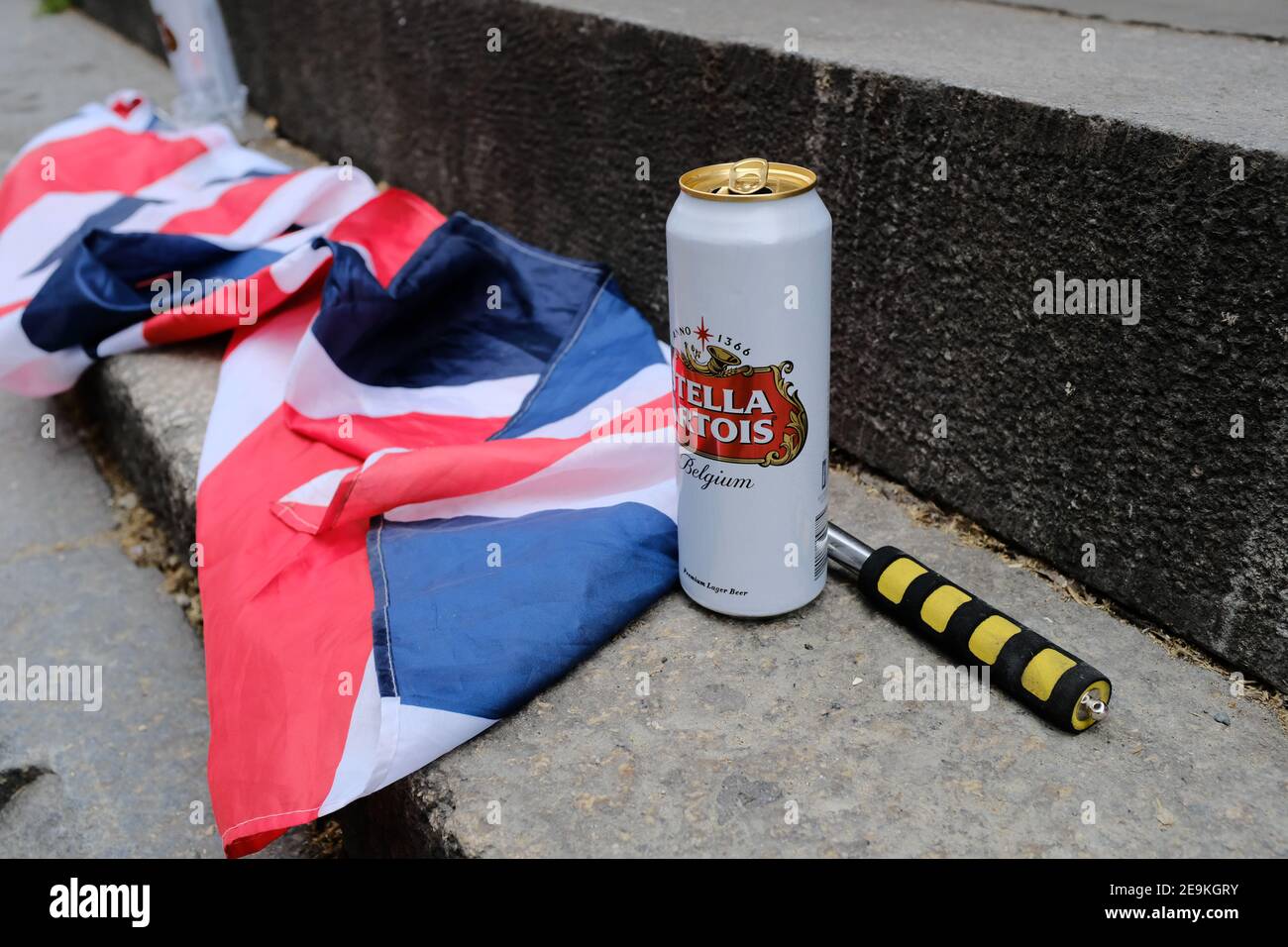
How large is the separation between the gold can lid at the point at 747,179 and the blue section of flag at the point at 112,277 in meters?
1.20

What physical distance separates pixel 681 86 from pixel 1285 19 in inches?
34.6

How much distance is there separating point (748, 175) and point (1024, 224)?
0.35 m

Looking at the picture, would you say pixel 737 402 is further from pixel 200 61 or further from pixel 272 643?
pixel 200 61

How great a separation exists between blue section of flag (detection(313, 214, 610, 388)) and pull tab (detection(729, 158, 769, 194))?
709mm

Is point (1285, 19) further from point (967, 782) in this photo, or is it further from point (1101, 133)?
point (967, 782)

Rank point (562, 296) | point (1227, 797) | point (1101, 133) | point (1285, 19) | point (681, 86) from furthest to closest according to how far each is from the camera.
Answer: point (562, 296), point (681, 86), point (1285, 19), point (1101, 133), point (1227, 797)

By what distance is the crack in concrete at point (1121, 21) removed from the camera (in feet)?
5.21

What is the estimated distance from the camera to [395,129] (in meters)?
2.71

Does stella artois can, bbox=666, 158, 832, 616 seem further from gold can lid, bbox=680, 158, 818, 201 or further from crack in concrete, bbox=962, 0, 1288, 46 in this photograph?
crack in concrete, bbox=962, 0, 1288, 46

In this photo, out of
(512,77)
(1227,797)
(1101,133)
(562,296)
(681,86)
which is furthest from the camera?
(512,77)

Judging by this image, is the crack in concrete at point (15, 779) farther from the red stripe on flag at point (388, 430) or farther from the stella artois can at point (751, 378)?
the stella artois can at point (751, 378)

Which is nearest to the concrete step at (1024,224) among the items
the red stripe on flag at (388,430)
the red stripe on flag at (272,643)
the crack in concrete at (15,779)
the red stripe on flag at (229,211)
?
the red stripe on flag at (388,430)
